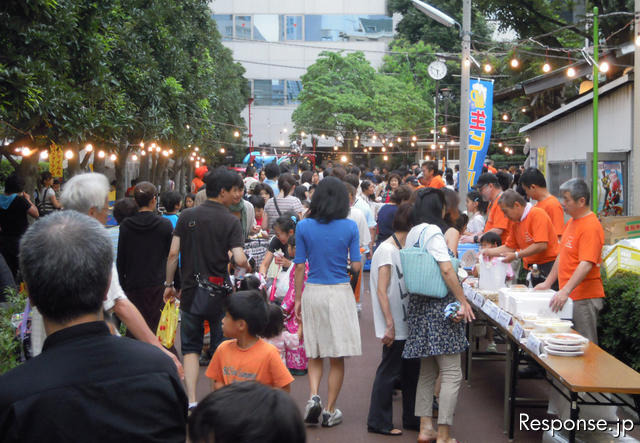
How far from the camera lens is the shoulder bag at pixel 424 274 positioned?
539 cm

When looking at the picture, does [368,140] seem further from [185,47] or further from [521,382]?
[521,382]

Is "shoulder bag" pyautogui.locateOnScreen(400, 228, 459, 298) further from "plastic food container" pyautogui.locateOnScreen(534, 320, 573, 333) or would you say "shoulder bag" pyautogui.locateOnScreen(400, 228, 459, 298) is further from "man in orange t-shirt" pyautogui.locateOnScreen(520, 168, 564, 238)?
"man in orange t-shirt" pyautogui.locateOnScreen(520, 168, 564, 238)

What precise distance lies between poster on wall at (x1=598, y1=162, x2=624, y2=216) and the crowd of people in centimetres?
432

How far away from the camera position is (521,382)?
24.8 ft

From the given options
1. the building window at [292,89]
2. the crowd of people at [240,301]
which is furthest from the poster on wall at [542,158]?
the building window at [292,89]

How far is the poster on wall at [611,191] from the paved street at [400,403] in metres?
6.12

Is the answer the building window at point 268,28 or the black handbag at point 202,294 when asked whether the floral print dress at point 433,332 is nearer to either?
the black handbag at point 202,294

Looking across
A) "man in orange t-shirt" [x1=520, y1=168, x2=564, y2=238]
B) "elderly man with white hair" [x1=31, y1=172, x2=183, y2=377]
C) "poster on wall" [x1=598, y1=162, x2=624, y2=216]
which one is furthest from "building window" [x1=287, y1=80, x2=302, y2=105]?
"elderly man with white hair" [x1=31, y1=172, x2=183, y2=377]

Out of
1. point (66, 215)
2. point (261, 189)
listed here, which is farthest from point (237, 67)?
point (66, 215)

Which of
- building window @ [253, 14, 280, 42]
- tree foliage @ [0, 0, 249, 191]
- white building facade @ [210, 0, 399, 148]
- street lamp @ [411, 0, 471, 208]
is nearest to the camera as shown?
tree foliage @ [0, 0, 249, 191]

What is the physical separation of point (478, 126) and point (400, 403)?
9.41 meters

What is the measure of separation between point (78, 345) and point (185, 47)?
2190 cm

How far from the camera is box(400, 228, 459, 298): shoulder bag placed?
212 inches

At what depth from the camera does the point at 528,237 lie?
722cm
